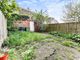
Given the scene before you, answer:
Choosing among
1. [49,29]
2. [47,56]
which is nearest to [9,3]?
[49,29]

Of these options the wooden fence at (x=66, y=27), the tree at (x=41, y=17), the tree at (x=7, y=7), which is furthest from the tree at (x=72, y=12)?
the tree at (x=7, y=7)

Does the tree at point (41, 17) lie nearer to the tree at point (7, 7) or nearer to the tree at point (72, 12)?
the tree at point (72, 12)

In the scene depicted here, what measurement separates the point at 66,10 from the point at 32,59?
16.8 metres

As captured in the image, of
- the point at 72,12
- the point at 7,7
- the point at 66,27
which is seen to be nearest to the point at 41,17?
the point at 72,12

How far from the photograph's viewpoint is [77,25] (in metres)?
17.0

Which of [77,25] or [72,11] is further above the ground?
[72,11]

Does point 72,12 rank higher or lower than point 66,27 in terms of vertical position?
higher

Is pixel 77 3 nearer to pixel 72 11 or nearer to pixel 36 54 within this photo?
pixel 72 11

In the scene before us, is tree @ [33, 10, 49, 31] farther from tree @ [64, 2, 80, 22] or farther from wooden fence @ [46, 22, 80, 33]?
tree @ [64, 2, 80, 22]

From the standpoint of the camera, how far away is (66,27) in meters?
18.3

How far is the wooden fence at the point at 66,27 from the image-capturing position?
1710 cm

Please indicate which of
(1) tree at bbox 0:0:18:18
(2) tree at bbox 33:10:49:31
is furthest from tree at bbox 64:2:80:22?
(1) tree at bbox 0:0:18:18

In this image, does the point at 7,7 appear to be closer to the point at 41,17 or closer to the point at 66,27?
the point at 66,27

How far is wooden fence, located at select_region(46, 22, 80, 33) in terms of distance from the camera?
1710 cm
